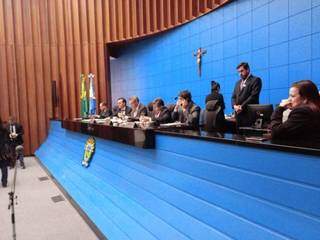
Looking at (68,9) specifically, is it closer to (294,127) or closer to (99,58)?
(99,58)

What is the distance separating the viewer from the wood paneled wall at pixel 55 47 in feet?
30.6

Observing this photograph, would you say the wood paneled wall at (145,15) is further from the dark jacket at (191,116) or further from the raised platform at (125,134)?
the raised platform at (125,134)

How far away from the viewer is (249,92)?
4344 mm

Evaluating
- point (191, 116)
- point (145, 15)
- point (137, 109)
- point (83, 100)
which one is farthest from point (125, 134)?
point (145, 15)

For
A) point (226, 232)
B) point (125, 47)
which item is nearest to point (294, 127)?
point (226, 232)

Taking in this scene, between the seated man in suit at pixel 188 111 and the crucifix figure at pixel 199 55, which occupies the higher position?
the crucifix figure at pixel 199 55

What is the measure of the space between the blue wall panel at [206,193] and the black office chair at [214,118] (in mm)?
1053

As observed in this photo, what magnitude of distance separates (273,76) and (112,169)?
3.48 metres

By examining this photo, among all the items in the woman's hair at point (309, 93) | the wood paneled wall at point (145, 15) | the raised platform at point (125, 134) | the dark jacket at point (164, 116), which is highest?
the wood paneled wall at point (145, 15)

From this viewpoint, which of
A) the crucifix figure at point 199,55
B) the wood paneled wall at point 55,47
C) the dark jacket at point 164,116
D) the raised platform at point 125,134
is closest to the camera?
the raised platform at point 125,134

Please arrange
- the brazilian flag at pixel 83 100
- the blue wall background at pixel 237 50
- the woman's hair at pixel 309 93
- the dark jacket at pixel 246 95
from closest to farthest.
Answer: the woman's hair at pixel 309 93
the dark jacket at pixel 246 95
the blue wall background at pixel 237 50
the brazilian flag at pixel 83 100

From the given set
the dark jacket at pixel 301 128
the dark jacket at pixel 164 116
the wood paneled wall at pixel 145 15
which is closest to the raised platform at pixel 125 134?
the dark jacket at pixel 164 116

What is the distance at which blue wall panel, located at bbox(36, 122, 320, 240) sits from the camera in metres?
1.31

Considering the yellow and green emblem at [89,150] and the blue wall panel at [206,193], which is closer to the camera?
the blue wall panel at [206,193]
